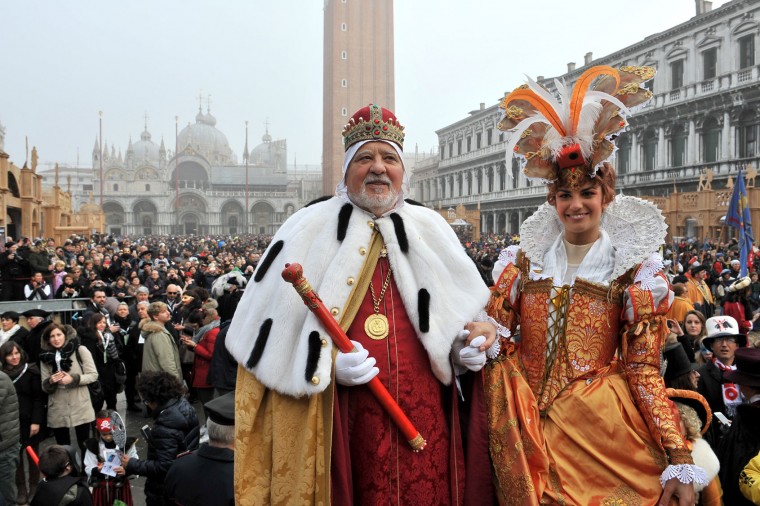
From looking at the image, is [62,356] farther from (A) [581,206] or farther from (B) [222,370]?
(A) [581,206]

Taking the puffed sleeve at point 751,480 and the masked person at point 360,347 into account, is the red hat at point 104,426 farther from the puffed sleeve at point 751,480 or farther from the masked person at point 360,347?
the puffed sleeve at point 751,480

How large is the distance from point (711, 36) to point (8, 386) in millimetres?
29956

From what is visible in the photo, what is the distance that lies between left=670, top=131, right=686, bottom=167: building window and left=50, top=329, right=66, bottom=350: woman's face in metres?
28.5

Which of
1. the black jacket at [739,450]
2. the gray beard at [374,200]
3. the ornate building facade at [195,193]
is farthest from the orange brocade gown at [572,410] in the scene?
the ornate building facade at [195,193]

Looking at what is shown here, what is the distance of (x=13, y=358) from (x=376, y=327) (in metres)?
4.09

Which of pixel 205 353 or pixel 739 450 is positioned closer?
pixel 739 450

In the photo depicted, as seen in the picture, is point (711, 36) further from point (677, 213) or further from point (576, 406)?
point (576, 406)

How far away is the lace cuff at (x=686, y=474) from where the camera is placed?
190 cm

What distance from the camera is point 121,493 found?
3785 mm

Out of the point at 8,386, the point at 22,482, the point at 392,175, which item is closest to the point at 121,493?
the point at 8,386

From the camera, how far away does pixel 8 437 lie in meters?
4.11

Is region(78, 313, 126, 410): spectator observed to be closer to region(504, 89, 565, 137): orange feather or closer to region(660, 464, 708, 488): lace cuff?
region(504, 89, 565, 137): orange feather

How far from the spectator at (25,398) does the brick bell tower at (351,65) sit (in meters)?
44.8

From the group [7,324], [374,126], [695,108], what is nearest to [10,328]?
[7,324]
